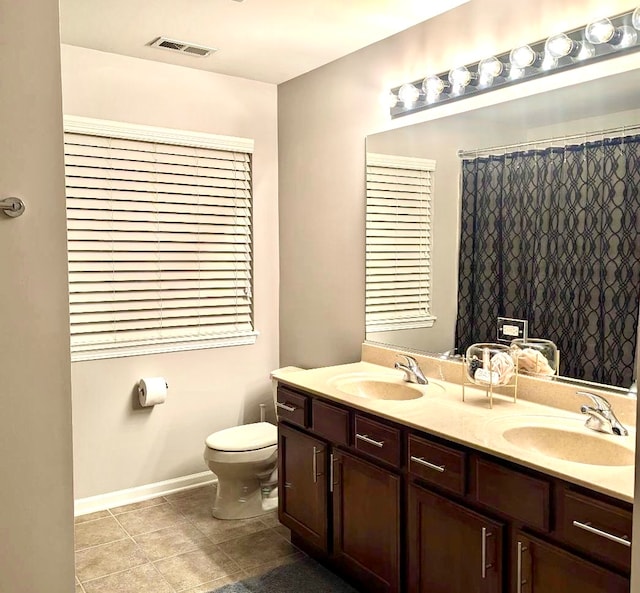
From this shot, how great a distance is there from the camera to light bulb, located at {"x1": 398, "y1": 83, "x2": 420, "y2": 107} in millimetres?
2979

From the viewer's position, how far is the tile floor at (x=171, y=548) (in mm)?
2750

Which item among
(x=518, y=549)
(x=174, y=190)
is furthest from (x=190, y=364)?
(x=518, y=549)

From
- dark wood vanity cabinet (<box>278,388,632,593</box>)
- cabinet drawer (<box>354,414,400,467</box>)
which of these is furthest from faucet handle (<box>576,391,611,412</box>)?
cabinet drawer (<box>354,414,400,467</box>)

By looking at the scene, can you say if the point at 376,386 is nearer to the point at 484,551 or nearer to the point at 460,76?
the point at 484,551

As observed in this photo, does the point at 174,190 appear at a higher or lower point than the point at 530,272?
higher

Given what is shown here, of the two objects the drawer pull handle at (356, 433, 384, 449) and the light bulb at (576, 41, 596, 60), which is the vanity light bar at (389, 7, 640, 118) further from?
the drawer pull handle at (356, 433, 384, 449)

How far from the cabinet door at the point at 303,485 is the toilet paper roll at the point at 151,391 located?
904mm

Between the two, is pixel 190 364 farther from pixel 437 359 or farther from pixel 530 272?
pixel 530 272

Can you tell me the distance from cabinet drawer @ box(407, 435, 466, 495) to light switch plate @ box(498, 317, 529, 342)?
67 centimetres

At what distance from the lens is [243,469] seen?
129 inches

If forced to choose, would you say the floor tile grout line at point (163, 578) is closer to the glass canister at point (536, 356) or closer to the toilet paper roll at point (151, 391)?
the toilet paper roll at point (151, 391)

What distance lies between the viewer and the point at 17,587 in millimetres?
1350

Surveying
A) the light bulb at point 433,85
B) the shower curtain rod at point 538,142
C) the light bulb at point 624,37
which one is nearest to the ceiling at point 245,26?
the light bulb at point 433,85

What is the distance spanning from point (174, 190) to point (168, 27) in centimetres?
97
